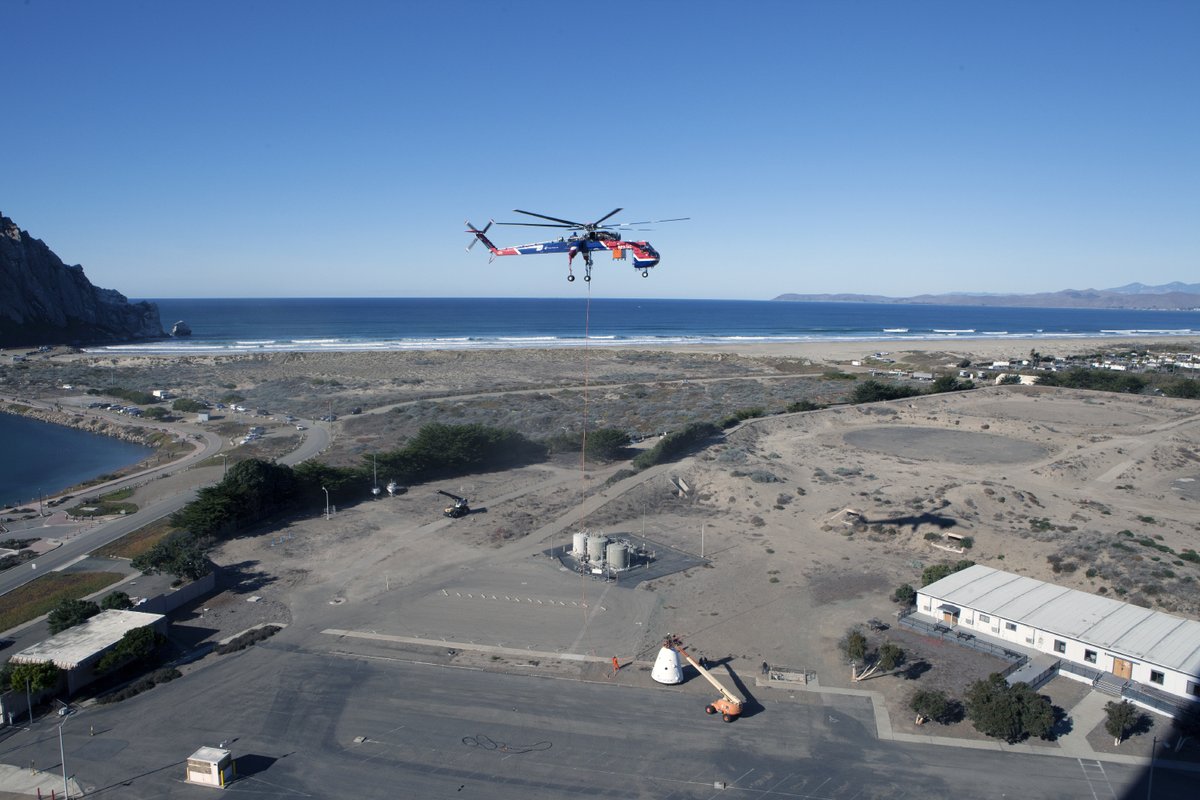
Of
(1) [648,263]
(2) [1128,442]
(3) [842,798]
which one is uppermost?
(1) [648,263]

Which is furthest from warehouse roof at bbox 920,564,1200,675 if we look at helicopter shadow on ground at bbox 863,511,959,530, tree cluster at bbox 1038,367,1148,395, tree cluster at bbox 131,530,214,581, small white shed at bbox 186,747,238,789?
tree cluster at bbox 1038,367,1148,395

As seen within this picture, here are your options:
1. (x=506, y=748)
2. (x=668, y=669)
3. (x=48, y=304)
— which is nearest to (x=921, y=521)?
(x=668, y=669)

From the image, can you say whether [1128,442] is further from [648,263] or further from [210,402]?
[210,402]

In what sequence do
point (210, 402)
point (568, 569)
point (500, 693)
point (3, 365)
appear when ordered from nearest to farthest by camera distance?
point (500, 693) → point (568, 569) → point (210, 402) → point (3, 365)

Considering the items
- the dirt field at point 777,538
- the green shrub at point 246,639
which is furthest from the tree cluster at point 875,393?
the green shrub at point 246,639

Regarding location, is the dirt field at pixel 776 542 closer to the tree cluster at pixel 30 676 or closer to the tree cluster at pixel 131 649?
the tree cluster at pixel 131 649

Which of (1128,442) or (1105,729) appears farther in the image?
(1128,442)

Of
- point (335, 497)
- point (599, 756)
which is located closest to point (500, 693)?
point (599, 756)
